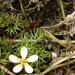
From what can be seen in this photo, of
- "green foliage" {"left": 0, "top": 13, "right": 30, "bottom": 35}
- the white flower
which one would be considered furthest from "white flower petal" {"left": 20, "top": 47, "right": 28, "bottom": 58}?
"green foliage" {"left": 0, "top": 13, "right": 30, "bottom": 35}

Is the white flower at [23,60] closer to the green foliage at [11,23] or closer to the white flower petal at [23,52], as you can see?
the white flower petal at [23,52]

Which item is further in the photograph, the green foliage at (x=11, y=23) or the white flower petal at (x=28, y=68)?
the green foliage at (x=11, y=23)

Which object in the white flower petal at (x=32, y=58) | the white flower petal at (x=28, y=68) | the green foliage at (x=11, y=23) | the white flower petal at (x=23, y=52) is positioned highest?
the green foliage at (x=11, y=23)

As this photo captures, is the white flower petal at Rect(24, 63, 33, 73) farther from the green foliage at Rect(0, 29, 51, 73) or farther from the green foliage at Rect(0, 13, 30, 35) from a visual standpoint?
the green foliage at Rect(0, 13, 30, 35)

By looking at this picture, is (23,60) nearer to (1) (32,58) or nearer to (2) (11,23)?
(1) (32,58)

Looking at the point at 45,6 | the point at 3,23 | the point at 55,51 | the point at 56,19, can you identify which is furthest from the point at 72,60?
the point at 3,23

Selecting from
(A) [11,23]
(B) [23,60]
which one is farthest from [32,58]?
(A) [11,23]

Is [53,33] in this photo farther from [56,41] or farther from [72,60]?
[72,60]

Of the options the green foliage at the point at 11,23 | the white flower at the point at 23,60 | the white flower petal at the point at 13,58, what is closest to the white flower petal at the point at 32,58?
the white flower at the point at 23,60
